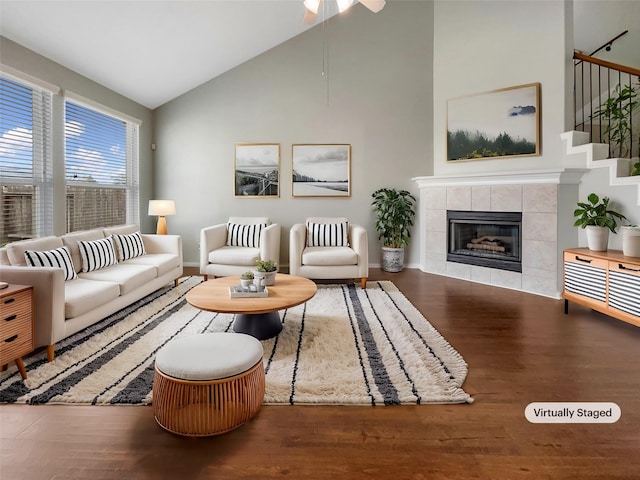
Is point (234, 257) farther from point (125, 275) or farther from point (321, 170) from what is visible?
point (321, 170)

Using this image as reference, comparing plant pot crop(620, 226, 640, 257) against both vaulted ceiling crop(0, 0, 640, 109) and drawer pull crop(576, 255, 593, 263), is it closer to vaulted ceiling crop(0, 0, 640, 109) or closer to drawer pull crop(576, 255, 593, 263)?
drawer pull crop(576, 255, 593, 263)

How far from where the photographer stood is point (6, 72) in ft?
10.5

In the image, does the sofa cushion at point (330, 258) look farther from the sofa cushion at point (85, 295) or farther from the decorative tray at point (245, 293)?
the sofa cushion at point (85, 295)

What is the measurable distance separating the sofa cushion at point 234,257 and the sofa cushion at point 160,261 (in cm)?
45

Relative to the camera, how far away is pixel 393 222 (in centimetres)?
537

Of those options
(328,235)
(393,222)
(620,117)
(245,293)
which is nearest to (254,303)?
(245,293)

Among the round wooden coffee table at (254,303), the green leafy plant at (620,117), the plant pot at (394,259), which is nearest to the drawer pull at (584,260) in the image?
the green leafy plant at (620,117)

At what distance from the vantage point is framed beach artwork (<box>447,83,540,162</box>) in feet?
14.4

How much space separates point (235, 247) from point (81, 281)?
2.07m

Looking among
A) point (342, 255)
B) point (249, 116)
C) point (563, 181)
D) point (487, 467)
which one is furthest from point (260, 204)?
point (487, 467)

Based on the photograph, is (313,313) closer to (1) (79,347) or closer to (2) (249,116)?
(1) (79,347)

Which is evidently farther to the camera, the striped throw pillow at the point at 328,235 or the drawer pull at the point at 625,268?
the striped throw pillow at the point at 328,235

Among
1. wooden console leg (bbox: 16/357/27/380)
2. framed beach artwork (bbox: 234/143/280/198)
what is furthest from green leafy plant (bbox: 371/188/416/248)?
wooden console leg (bbox: 16/357/27/380)

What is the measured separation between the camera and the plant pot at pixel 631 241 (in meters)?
3.06
